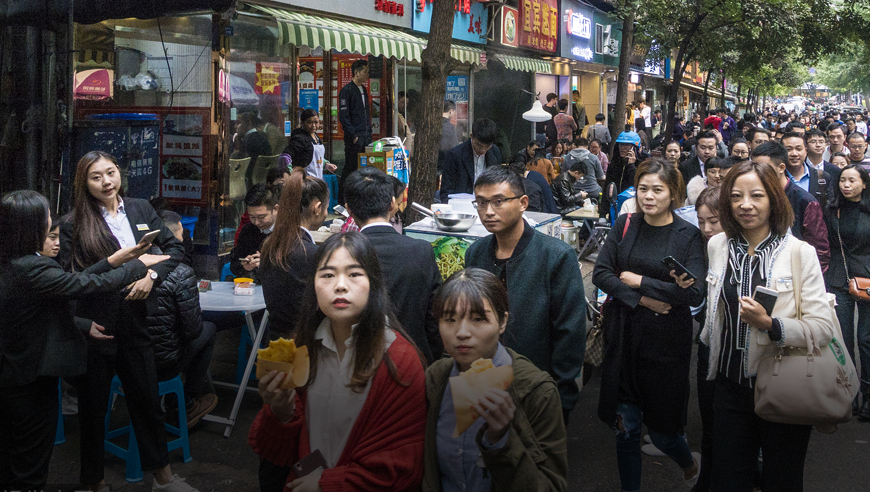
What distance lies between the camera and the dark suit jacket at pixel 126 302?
4078mm

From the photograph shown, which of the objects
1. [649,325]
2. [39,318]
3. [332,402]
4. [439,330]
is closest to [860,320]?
[649,325]

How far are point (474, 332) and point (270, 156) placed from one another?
8718mm

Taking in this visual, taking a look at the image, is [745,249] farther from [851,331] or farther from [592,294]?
[851,331]

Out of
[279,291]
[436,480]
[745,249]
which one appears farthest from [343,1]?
[436,480]

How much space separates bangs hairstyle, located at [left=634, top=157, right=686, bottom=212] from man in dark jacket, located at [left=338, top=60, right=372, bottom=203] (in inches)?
295

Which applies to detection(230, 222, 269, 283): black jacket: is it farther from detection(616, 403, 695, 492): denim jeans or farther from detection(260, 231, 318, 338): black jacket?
detection(616, 403, 695, 492): denim jeans

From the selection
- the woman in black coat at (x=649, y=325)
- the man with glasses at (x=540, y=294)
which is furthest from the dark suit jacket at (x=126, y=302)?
the woman in black coat at (x=649, y=325)

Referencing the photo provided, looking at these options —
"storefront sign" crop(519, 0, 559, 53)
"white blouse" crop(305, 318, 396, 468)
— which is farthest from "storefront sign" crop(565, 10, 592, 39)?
"white blouse" crop(305, 318, 396, 468)

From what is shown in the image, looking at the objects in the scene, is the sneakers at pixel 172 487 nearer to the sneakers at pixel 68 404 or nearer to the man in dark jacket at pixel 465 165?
the sneakers at pixel 68 404

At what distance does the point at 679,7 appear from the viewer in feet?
56.1

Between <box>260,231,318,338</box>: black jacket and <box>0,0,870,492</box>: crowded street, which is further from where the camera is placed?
<box>260,231,318,338</box>: black jacket

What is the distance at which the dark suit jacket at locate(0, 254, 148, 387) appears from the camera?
3.65 m

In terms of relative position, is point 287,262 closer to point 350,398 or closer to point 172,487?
point 172,487

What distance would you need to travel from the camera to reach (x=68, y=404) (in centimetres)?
564
